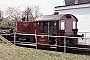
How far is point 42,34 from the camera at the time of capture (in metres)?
18.7

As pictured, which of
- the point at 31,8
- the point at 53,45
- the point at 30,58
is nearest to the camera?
the point at 30,58

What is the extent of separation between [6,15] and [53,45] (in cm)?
5719

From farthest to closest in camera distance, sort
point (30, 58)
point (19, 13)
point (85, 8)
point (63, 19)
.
Answer: point (19, 13) → point (85, 8) → point (63, 19) → point (30, 58)

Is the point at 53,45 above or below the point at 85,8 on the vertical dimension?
below

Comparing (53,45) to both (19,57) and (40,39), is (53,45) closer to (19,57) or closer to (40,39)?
(40,39)

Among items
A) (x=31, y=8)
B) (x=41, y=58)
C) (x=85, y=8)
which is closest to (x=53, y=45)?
(x=41, y=58)

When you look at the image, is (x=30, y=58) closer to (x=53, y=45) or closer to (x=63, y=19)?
(x=53, y=45)

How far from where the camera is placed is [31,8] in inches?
2562

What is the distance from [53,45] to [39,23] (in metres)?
2.95

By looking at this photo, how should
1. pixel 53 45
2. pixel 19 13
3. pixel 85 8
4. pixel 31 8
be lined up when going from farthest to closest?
pixel 19 13, pixel 31 8, pixel 85 8, pixel 53 45

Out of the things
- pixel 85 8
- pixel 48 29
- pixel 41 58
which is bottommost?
pixel 41 58

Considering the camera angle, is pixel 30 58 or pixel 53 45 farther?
pixel 53 45

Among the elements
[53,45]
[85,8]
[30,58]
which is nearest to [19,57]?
[30,58]

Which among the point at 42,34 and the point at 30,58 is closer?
the point at 30,58
